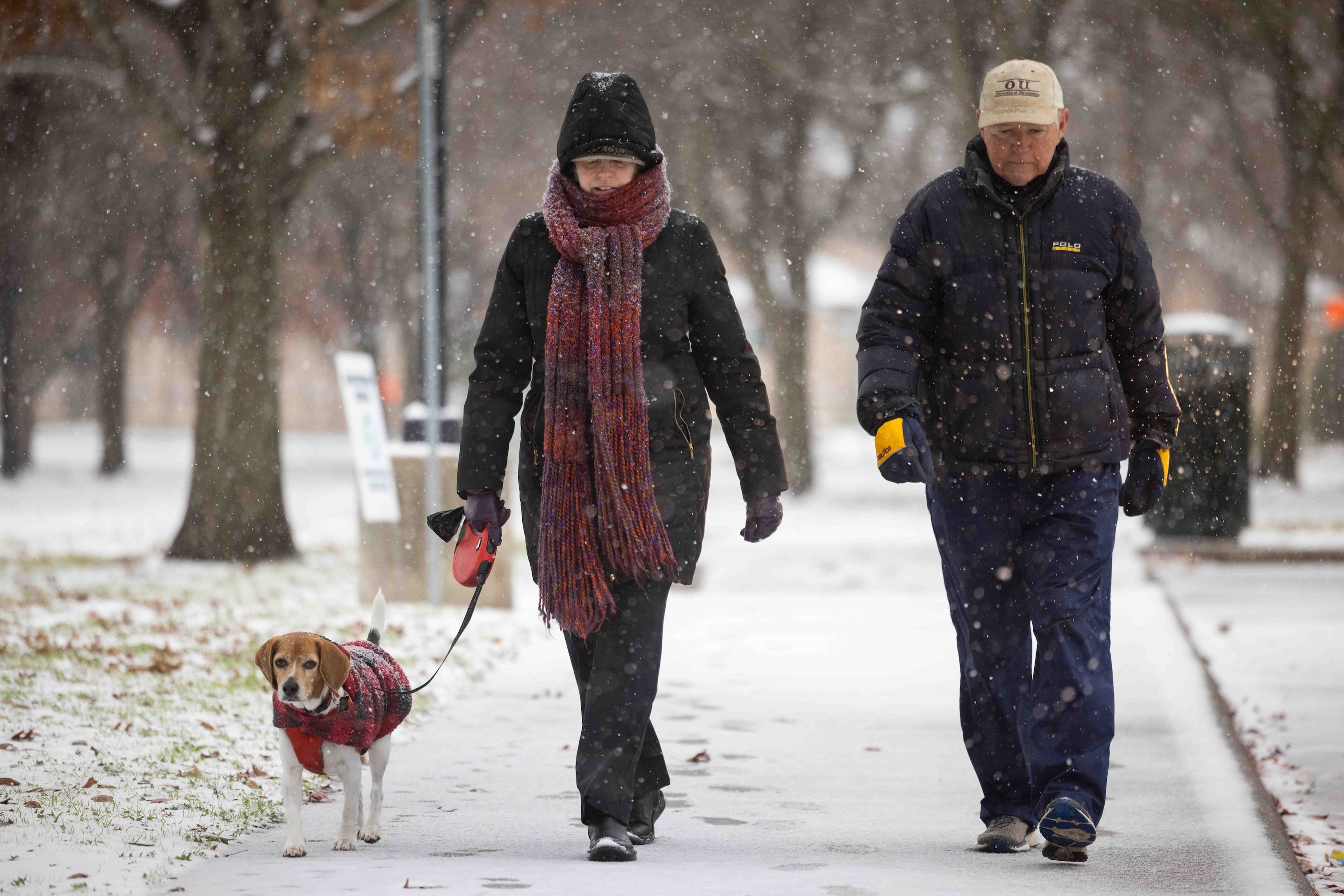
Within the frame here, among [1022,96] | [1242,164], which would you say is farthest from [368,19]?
[1242,164]

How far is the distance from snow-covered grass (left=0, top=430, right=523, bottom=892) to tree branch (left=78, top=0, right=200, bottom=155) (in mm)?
3527

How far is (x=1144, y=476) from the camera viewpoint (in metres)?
4.92

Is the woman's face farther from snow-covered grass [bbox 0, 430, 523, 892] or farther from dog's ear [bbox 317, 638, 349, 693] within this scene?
snow-covered grass [bbox 0, 430, 523, 892]

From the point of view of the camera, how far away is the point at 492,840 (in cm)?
502

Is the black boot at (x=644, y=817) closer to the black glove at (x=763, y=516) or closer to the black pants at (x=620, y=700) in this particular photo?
the black pants at (x=620, y=700)

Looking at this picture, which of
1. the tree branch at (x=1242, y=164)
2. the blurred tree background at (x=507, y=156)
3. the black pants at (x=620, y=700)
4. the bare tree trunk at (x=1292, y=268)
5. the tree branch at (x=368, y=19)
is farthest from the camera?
the tree branch at (x=1242, y=164)

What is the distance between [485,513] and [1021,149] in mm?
1703

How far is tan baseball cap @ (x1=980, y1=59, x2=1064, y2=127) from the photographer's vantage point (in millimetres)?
4746

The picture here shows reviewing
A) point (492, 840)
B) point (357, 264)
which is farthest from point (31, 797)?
point (357, 264)

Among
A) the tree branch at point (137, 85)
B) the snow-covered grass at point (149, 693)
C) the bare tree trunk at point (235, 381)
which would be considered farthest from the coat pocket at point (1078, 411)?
the tree branch at point (137, 85)

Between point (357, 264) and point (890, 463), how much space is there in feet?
104

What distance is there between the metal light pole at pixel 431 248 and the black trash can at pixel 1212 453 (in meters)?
6.49

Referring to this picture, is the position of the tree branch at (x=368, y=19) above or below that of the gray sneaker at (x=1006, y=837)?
above

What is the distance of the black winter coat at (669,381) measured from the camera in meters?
4.84
